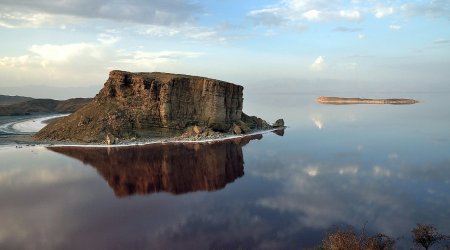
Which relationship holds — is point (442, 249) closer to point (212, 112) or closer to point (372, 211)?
point (372, 211)

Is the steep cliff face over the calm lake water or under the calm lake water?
over

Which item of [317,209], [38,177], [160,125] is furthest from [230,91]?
[317,209]

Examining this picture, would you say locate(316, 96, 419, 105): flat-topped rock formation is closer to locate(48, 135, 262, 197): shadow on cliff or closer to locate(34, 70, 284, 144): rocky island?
locate(34, 70, 284, 144): rocky island

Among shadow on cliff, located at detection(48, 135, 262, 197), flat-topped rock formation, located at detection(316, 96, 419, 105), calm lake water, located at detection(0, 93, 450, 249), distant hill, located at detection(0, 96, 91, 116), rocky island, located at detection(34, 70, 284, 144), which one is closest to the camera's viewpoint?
calm lake water, located at detection(0, 93, 450, 249)

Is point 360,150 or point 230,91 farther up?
point 230,91

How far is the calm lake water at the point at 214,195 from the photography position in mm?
18763

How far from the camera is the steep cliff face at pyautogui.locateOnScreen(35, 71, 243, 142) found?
5175 cm

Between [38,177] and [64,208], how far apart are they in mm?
9823

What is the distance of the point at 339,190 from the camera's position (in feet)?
86.9

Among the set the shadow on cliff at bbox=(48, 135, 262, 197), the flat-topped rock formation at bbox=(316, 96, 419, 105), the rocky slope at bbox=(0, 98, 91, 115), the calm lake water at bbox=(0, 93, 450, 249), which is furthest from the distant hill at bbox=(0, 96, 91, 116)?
the flat-topped rock formation at bbox=(316, 96, 419, 105)

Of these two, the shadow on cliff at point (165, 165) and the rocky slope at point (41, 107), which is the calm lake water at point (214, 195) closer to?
the shadow on cliff at point (165, 165)

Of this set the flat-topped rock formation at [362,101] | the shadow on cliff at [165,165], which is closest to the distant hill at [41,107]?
the shadow on cliff at [165,165]

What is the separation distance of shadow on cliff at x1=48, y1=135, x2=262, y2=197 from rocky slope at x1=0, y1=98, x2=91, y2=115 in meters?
72.9

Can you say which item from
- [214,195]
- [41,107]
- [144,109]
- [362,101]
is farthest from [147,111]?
[362,101]
